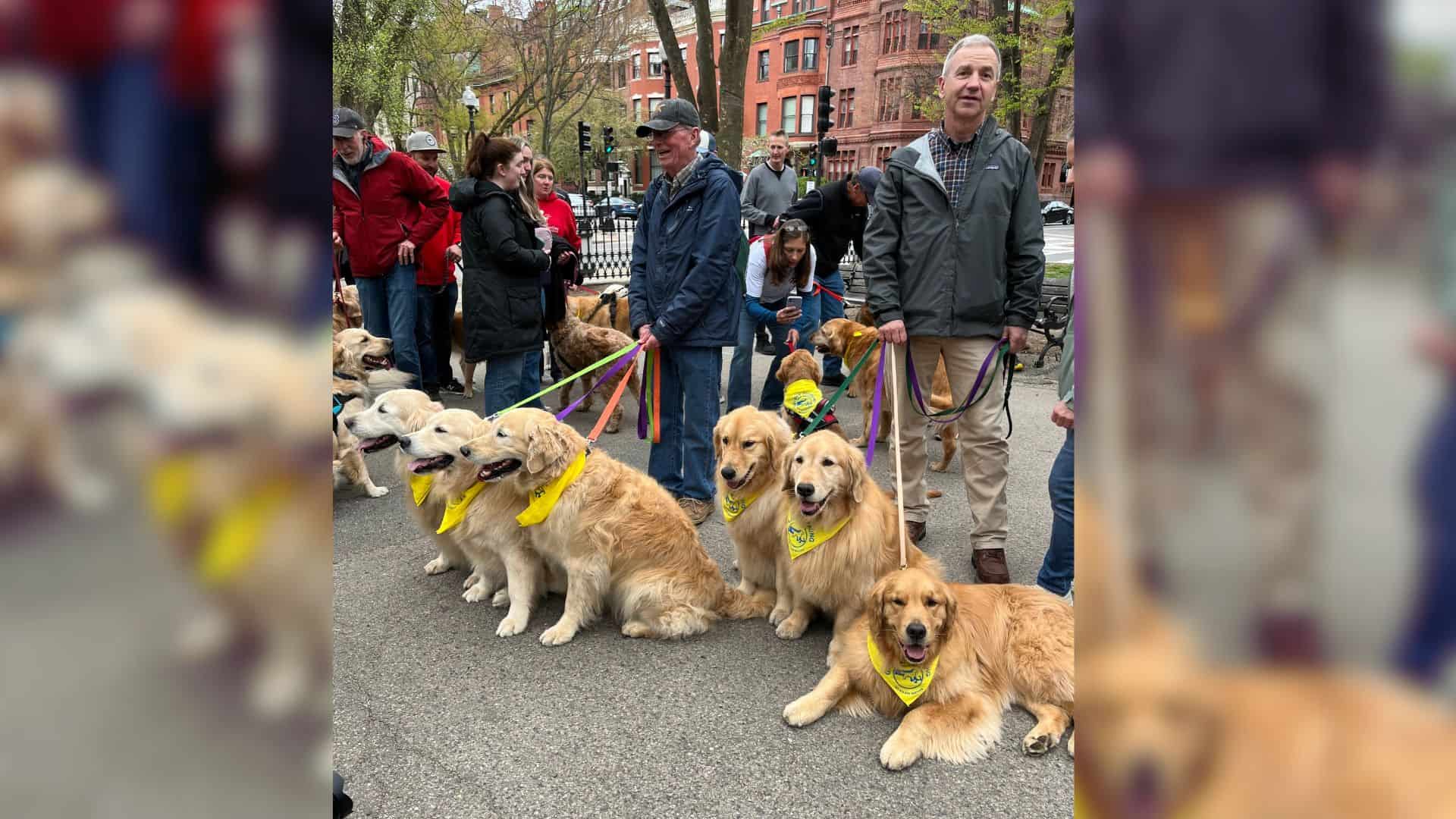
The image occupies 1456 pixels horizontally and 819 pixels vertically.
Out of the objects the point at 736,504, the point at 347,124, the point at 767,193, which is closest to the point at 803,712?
the point at 736,504

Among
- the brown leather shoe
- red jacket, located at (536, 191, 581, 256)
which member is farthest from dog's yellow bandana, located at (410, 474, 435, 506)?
red jacket, located at (536, 191, 581, 256)

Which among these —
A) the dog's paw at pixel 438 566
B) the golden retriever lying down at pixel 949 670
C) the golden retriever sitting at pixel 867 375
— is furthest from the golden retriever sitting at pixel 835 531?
the dog's paw at pixel 438 566

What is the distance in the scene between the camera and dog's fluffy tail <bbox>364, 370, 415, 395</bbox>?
251 inches

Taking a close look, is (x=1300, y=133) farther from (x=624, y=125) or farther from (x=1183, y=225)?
(x=624, y=125)

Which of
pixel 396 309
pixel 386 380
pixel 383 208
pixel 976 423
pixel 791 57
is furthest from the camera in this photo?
pixel 791 57

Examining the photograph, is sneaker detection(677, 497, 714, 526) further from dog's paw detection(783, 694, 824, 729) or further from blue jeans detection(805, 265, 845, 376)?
blue jeans detection(805, 265, 845, 376)

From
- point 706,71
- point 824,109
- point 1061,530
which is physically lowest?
point 1061,530

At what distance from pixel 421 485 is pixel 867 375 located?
376 cm

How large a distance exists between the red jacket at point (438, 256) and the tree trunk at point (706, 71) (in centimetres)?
711

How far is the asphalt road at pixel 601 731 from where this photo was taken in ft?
8.71

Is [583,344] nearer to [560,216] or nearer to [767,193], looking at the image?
[560,216]

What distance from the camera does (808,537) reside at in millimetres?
3518

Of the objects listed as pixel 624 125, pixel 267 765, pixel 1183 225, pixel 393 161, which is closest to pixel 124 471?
pixel 267 765

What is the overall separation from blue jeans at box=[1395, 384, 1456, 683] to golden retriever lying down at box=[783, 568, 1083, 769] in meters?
2.49
